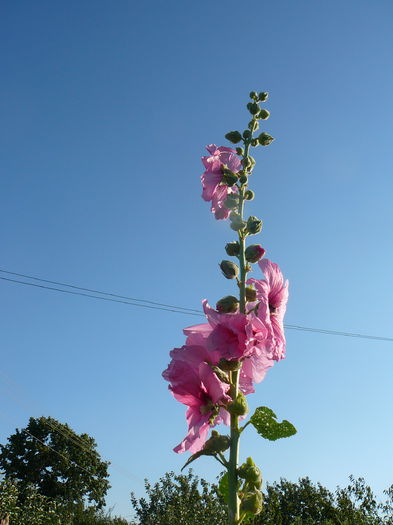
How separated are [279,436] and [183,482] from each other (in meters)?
24.9

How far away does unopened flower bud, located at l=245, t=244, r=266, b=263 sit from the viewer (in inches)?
71.1

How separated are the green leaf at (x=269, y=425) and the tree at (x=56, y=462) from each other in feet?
135

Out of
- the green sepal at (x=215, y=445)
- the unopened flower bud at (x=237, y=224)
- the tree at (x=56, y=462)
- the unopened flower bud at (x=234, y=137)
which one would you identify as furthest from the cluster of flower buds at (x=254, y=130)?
the tree at (x=56, y=462)

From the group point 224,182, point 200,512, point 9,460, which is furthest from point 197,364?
point 9,460

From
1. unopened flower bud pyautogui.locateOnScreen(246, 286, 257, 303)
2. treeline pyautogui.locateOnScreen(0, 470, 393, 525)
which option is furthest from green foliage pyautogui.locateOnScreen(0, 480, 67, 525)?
unopened flower bud pyautogui.locateOnScreen(246, 286, 257, 303)

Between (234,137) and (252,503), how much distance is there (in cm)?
152

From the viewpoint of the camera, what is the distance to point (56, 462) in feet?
132

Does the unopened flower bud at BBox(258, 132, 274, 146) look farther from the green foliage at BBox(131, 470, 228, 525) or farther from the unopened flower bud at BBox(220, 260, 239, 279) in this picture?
the green foliage at BBox(131, 470, 228, 525)

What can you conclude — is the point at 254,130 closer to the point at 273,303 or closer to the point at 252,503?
the point at 273,303

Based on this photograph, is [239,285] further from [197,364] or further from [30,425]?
[30,425]

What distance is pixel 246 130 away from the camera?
2309 millimetres

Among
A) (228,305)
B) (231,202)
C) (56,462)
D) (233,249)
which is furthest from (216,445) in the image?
(56,462)

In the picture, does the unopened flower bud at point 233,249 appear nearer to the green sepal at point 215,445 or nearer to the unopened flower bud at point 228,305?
the unopened flower bud at point 228,305

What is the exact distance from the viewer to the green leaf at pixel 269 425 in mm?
1657
